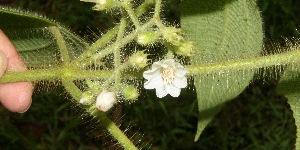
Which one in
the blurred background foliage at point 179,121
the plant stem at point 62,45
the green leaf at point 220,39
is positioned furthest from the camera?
the blurred background foliage at point 179,121

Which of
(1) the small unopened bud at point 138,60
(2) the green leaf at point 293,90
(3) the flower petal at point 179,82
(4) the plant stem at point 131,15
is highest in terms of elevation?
(4) the plant stem at point 131,15

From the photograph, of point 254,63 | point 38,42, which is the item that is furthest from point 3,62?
point 254,63

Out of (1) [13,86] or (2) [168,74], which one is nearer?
(2) [168,74]

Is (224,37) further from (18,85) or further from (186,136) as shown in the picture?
(186,136)

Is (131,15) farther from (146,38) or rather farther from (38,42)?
(38,42)

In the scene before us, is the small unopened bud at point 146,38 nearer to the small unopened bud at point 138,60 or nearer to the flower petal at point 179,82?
the small unopened bud at point 138,60

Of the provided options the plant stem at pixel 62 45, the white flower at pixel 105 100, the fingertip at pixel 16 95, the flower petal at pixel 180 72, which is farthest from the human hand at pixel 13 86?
the flower petal at pixel 180 72
